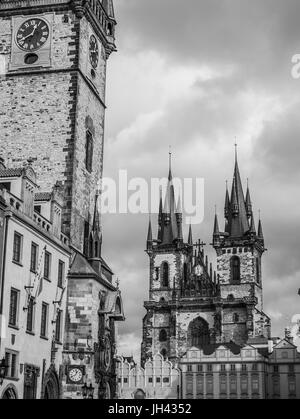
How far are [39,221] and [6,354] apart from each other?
6.66m

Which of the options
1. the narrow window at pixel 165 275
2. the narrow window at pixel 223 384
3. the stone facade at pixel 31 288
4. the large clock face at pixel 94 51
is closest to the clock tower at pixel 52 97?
the large clock face at pixel 94 51

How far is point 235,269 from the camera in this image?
100 metres

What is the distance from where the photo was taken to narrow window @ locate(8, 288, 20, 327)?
2812 centimetres

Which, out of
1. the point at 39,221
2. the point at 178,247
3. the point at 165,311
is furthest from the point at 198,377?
the point at 39,221

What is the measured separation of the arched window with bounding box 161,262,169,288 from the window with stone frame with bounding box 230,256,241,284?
9360 mm

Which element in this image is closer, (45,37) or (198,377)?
(45,37)

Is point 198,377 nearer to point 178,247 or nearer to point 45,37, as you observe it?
point 178,247

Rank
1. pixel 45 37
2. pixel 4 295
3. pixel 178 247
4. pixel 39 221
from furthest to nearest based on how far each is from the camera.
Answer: pixel 178 247 < pixel 45 37 < pixel 39 221 < pixel 4 295

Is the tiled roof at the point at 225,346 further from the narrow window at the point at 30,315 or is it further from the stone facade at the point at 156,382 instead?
the narrow window at the point at 30,315

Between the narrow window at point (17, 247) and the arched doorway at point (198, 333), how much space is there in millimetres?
71514

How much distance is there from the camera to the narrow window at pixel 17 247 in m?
28.8
